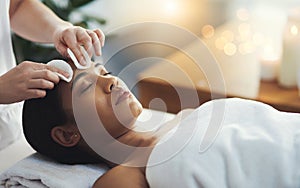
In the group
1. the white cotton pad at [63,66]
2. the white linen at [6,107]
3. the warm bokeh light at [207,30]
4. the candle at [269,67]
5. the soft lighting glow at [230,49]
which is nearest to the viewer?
the white cotton pad at [63,66]

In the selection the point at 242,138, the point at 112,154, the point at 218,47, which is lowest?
the point at 218,47

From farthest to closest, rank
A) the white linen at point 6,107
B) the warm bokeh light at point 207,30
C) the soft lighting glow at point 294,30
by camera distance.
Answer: the warm bokeh light at point 207,30 < the soft lighting glow at point 294,30 < the white linen at point 6,107

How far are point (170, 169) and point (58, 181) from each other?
0.80 ft

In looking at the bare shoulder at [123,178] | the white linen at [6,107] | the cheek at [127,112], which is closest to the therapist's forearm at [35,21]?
the white linen at [6,107]

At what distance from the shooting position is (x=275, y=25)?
2434mm

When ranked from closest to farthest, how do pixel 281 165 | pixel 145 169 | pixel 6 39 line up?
pixel 281 165 < pixel 145 169 < pixel 6 39

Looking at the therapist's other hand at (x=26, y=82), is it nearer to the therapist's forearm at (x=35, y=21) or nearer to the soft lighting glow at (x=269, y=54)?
the therapist's forearm at (x=35, y=21)

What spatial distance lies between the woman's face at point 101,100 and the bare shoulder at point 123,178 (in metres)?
0.13

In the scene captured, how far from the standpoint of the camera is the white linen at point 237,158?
111 centimetres

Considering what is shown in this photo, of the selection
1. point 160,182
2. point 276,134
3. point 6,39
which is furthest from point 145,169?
point 6,39

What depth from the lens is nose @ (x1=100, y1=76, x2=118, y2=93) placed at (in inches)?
51.0

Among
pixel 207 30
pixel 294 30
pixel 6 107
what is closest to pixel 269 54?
pixel 294 30

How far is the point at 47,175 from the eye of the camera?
47.8 inches

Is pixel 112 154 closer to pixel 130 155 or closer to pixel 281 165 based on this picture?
pixel 130 155
